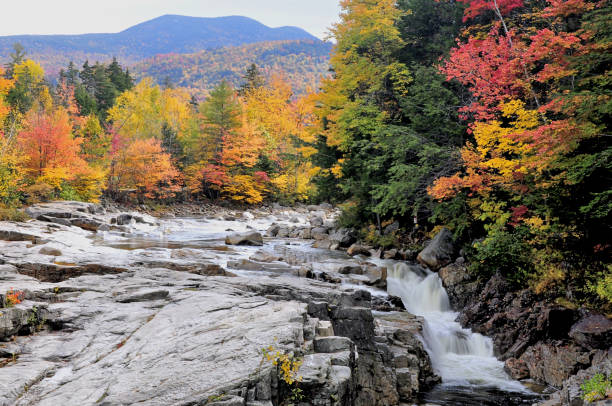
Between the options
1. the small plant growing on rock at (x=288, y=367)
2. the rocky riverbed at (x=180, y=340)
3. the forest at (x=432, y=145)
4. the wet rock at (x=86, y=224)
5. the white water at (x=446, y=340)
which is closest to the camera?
the rocky riverbed at (x=180, y=340)

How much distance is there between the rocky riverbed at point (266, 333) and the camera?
4355 mm

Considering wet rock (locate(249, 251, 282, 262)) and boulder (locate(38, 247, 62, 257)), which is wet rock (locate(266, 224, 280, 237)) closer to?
wet rock (locate(249, 251, 282, 262))

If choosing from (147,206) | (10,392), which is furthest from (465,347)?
(147,206)

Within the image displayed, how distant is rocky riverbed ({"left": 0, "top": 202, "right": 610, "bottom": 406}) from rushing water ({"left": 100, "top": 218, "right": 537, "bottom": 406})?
0.05 meters

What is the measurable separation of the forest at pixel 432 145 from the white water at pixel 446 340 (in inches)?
76.0

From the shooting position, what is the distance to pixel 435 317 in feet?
40.9

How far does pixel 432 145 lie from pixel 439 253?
14.1 feet

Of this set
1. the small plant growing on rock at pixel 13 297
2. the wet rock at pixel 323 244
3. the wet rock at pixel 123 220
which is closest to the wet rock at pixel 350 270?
the wet rock at pixel 323 244

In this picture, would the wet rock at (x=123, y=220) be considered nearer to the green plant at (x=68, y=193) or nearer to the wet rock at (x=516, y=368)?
the green plant at (x=68, y=193)

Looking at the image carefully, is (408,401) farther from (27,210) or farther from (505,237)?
(27,210)

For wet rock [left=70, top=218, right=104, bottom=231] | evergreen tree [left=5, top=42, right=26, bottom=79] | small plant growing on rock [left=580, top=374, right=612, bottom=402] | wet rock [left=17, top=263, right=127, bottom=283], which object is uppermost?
evergreen tree [left=5, top=42, right=26, bottom=79]

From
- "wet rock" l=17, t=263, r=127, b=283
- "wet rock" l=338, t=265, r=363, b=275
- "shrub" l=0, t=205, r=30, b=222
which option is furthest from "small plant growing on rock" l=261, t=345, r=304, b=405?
"shrub" l=0, t=205, r=30, b=222

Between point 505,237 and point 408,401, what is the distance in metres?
6.72

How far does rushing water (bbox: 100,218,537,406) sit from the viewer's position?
8.66m
